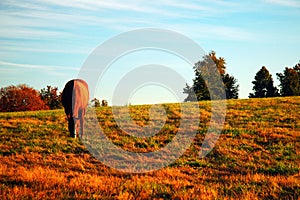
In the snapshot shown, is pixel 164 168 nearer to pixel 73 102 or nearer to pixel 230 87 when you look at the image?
pixel 73 102

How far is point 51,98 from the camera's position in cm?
9925

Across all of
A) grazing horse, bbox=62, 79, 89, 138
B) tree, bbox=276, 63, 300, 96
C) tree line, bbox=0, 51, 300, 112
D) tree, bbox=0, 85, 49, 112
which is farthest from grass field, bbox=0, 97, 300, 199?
tree, bbox=0, 85, 49, 112

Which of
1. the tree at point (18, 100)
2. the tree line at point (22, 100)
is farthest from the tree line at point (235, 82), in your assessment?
the tree at point (18, 100)

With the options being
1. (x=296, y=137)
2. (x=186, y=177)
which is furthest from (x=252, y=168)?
(x=296, y=137)

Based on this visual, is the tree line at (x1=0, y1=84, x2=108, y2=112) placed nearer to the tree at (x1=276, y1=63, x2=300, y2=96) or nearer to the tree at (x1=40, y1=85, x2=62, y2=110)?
the tree at (x1=40, y1=85, x2=62, y2=110)

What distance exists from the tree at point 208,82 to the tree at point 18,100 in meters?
42.6

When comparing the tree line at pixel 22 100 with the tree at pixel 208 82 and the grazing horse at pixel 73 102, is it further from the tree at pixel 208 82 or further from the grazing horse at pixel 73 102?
the grazing horse at pixel 73 102

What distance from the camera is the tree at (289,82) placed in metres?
77.5

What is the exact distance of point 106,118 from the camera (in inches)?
934

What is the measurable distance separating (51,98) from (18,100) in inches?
463

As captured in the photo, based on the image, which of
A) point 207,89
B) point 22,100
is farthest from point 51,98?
point 207,89

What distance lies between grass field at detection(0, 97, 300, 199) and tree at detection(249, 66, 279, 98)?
59.7 m

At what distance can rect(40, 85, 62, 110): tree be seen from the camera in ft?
321

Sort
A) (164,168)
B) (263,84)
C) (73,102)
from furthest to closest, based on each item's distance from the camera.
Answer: (263,84) < (73,102) < (164,168)
